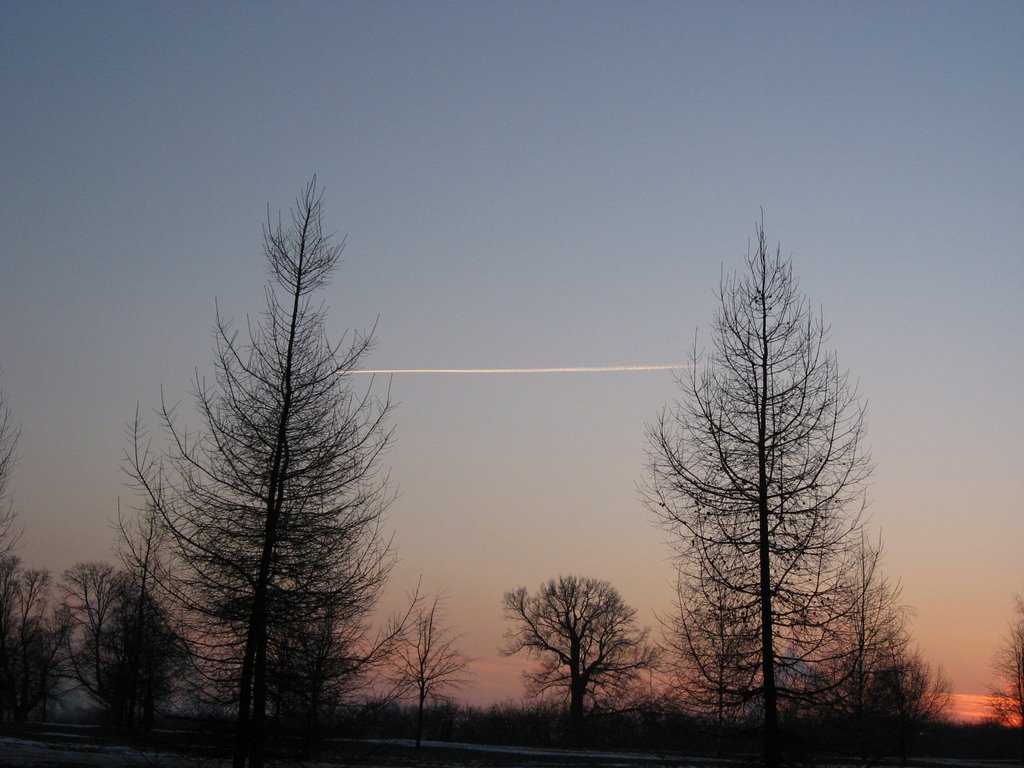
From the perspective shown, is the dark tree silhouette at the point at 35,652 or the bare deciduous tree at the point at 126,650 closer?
the bare deciduous tree at the point at 126,650

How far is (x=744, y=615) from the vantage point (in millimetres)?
12344

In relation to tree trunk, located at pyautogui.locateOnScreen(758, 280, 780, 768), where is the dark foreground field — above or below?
below

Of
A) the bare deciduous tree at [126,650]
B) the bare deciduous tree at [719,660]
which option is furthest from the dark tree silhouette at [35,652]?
the bare deciduous tree at [719,660]

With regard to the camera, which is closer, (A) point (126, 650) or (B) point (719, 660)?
(B) point (719, 660)

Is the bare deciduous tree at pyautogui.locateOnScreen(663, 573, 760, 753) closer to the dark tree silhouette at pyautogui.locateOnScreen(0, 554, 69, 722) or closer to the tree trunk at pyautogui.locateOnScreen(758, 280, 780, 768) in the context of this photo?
the tree trunk at pyautogui.locateOnScreen(758, 280, 780, 768)

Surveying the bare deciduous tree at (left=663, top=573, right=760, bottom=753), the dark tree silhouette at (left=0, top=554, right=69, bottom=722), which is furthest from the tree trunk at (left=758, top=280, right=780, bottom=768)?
the dark tree silhouette at (left=0, top=554, right=69, bottom=722)

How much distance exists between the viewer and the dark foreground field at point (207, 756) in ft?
39.4

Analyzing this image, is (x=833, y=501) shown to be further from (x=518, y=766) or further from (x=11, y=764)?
(x=518, y=766)

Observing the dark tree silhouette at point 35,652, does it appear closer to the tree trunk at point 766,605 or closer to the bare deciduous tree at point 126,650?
the bare deciduous tree at point 126,650

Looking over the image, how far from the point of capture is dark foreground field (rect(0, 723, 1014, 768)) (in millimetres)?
12008

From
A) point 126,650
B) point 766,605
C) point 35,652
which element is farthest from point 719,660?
point 35,652

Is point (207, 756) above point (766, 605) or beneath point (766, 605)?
beneath

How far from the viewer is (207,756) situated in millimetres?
11867

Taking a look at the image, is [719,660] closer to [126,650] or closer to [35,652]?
[126,650]
